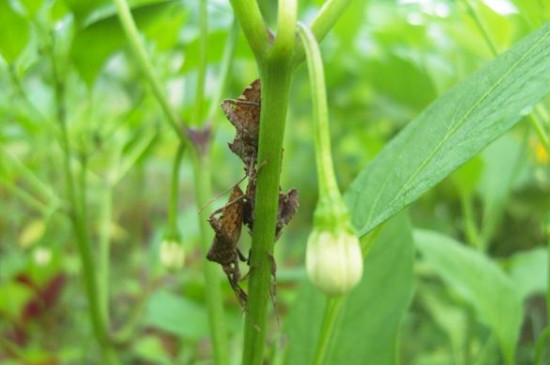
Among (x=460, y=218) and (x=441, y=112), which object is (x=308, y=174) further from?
(x=441, y=112)

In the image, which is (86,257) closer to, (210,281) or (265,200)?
(210,281)

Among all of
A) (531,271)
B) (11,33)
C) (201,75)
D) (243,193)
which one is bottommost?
(531,271)

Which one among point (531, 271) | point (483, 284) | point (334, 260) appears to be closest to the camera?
point (334, 260)

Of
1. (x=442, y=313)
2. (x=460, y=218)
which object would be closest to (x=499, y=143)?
(x=442, y=313)

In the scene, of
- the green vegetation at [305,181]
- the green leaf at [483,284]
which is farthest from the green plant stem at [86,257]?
the green leaf at [483,284]

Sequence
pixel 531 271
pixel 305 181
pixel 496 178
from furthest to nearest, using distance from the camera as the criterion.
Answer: pixel 305 181 < pixel 496 178 < pixel 531 271

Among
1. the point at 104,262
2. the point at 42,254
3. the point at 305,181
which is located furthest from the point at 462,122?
the point at 305,181
